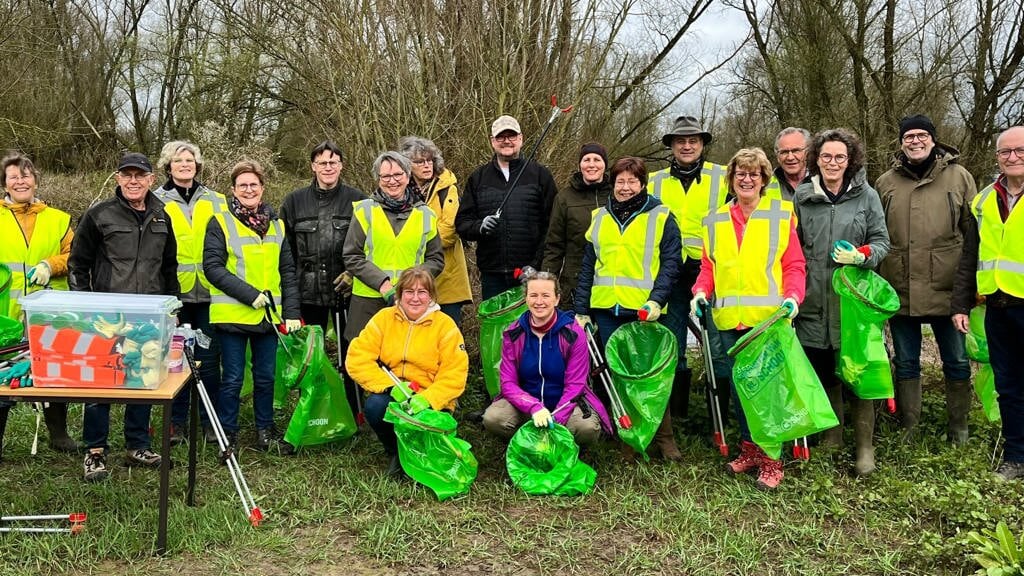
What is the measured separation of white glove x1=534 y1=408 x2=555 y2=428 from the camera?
3.93 meters

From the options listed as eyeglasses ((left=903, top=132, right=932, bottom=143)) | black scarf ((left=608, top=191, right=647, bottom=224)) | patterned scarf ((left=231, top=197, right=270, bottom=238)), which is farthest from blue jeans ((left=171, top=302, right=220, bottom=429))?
eyeglasses ((left=903, top=132, right=932, bottom=143))

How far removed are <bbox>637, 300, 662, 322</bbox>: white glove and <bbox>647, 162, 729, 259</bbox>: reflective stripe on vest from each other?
545 millimetres

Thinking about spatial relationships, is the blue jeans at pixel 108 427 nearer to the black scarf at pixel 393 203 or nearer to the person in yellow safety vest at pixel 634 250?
the black scarf at pixel 393 203

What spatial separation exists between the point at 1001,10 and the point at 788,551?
951 cm

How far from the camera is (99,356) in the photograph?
3.16m

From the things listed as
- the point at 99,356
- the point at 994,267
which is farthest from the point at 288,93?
the point at 994,267

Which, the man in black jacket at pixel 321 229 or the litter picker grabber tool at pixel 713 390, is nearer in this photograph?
the litter picker grabber tool at pixel 713 390

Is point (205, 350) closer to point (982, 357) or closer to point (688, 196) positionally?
point (688, 196)

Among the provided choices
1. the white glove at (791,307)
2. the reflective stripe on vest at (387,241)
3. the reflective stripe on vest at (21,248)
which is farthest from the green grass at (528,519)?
the reflective stripe on vest at (387,241)

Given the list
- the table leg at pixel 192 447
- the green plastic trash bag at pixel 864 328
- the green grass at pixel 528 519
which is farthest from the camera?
the green plastic trash bag at pixel 864 328

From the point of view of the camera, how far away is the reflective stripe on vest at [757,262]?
13.1 feet

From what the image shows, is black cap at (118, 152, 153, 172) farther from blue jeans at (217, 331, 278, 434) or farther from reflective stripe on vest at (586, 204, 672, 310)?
reflective stripe on vest at (586, 204, 672, 310)

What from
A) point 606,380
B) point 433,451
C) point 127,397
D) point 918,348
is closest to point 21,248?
point 127,397

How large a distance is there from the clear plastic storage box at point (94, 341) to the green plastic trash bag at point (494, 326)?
2104 mm
